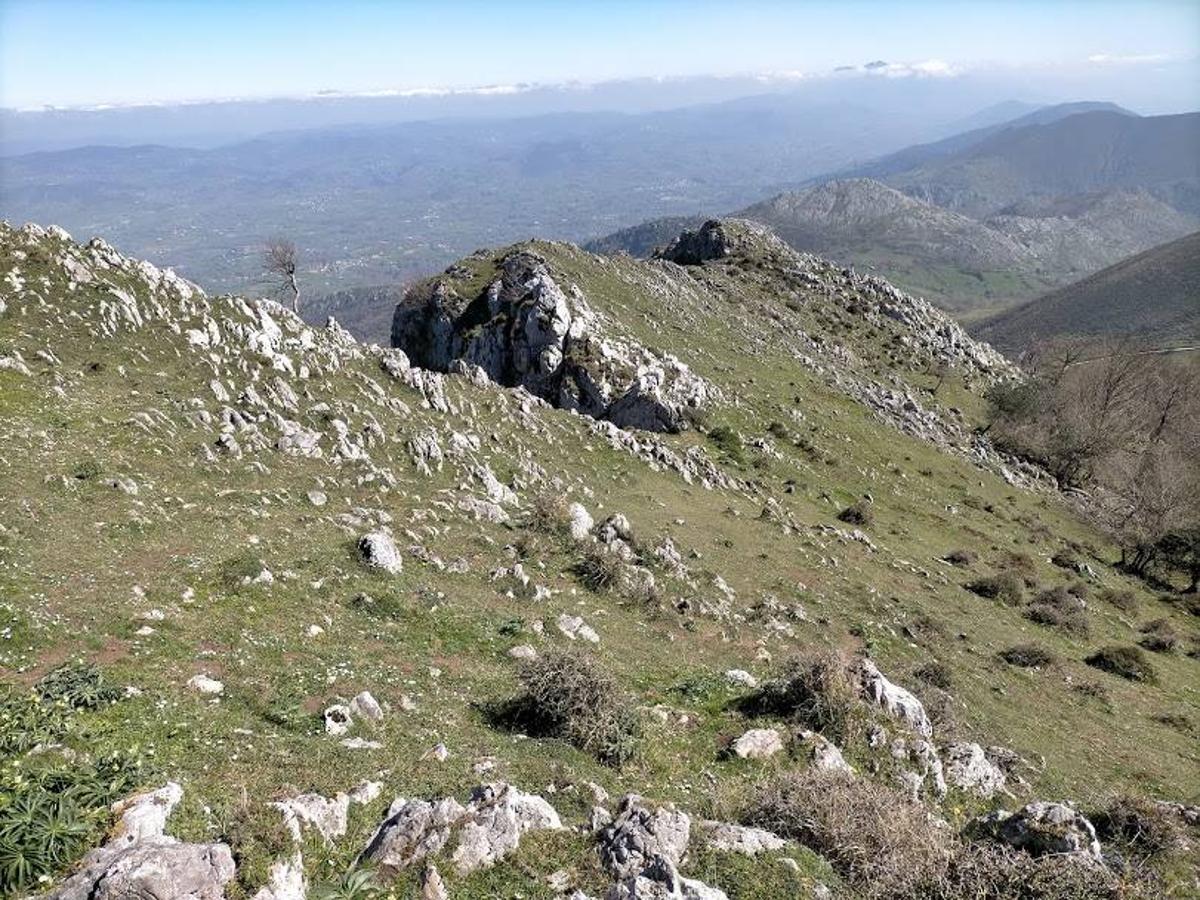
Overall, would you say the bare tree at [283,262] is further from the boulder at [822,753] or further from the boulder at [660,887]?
the boulder at [660,887]

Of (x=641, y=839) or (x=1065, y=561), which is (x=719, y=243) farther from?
(x=641, y=839)

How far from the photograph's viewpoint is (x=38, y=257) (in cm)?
3259

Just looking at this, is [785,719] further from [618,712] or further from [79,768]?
[79,768]

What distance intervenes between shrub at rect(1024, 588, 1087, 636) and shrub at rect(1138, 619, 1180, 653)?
4016 mm

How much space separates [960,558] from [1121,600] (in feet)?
37.1

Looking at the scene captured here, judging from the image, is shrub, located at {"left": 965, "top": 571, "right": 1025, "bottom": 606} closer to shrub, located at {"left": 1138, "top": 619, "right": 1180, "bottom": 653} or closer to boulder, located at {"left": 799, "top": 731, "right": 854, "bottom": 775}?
shrub, located at {"left": 1138, "top": 619, "right": 1180, "bottom": 653}

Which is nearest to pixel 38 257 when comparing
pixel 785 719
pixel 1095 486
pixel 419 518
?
pixel 419 518

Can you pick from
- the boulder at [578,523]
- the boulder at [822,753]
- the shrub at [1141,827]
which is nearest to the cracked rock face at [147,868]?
the boulder at [822,753]

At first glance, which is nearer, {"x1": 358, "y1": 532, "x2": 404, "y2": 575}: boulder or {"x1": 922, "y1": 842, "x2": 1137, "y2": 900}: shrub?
{"x1": 922, "y1": 842, "x2": 1137, "y2": 900}: shrub

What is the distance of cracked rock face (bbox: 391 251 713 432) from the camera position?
54.4 metres

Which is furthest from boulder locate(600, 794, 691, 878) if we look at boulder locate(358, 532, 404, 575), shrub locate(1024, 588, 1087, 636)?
shrub locate(1024, 588, 1087, 636)

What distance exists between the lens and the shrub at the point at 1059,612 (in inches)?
1410

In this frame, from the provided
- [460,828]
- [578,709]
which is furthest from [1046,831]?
[460,828]

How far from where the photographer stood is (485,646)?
64.8 feet
